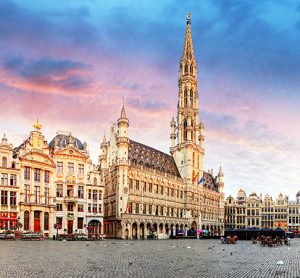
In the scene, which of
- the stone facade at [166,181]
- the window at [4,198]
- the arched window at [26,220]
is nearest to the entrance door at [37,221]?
Answer: the arched window at [26,220]

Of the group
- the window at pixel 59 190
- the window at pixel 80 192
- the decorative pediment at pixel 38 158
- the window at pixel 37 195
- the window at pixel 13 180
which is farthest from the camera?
the window at pixel 80 192

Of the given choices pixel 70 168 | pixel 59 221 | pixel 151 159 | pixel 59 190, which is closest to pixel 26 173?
pixel 59 190

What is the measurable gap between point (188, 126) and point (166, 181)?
20.4 m

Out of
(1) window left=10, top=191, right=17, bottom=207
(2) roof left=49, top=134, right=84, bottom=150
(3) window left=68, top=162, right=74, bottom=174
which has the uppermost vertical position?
(2) roof left=49, top=134, right=84, bottom=150

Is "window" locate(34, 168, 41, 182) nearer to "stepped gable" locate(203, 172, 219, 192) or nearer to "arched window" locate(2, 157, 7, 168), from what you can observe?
"arched window" locate(2, 157, 7, 168)

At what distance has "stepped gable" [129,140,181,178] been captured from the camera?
10550cm

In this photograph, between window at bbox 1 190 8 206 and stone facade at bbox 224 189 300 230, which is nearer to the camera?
window at bbox 1 190 8 206

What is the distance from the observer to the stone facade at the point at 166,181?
97938 mm

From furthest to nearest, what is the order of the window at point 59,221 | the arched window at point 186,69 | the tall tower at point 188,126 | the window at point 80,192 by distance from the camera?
the arched window at point 186,69, the tall tower at point 188,126, the window at point 80,192, the window at point 59,221

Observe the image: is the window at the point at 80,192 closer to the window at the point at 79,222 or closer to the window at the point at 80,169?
the window at the point at 80,169

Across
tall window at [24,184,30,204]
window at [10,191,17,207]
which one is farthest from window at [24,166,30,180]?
window at [10,191,17,207]

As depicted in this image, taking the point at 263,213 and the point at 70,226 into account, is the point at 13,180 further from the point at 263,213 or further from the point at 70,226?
the point at 263,213

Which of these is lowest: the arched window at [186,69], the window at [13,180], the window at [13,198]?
the window at [13,198]

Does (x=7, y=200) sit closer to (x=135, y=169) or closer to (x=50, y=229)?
(x=50, y=229)
